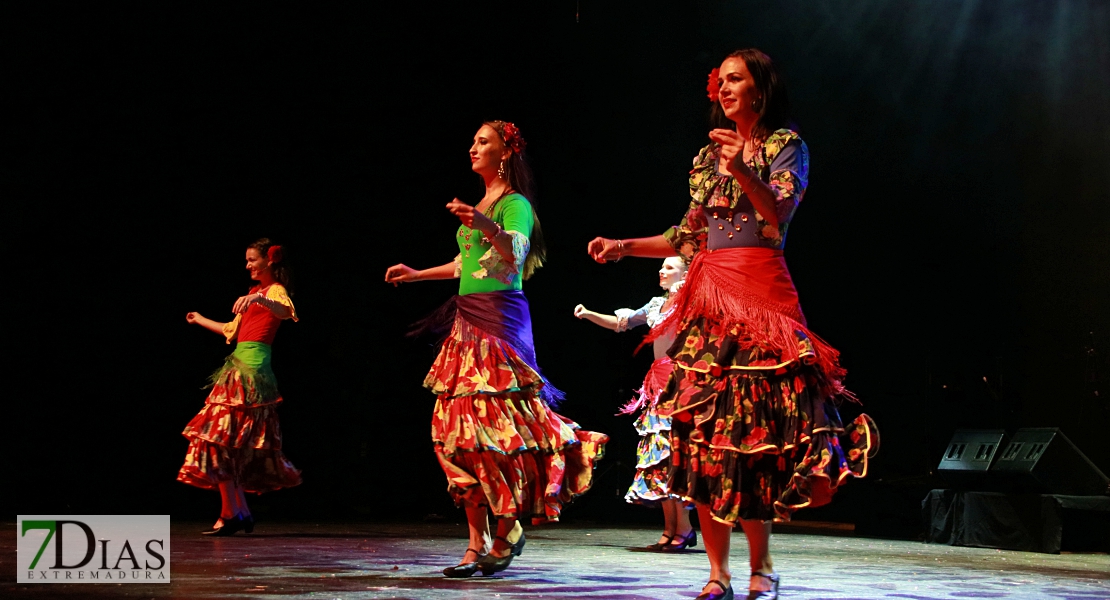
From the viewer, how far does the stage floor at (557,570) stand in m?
2.88

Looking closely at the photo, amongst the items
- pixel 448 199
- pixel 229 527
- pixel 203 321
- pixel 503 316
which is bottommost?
pixel 229 527

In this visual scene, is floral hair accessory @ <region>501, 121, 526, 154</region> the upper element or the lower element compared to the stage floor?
upper

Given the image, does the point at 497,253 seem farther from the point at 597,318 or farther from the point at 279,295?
the point at 279,295

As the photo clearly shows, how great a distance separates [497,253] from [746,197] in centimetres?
114

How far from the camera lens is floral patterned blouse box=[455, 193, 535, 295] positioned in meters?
3.63

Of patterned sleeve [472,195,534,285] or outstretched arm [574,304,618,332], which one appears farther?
outstretched arm [574,304,618,332]

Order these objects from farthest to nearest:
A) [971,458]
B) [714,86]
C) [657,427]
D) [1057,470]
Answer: [971,458] → [1057,470] → [657,427] → [714,86]

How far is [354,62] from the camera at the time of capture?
22.7 feet

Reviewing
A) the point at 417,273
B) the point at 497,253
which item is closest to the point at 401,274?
the point at 417,273

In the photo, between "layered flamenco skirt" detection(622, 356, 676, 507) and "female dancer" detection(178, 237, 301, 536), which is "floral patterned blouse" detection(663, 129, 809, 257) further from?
"female dancer" detection(178, 237, 301, 536)

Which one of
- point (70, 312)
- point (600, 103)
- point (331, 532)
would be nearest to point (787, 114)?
point (331, 532)

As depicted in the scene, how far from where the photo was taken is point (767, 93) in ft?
9.11

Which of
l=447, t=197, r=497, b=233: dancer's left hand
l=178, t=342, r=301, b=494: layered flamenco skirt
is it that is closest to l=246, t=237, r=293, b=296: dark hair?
l=178, t=342, r=301, b=494: layered flamenco skirt

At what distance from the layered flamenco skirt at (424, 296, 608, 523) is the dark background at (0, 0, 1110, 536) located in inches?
143
